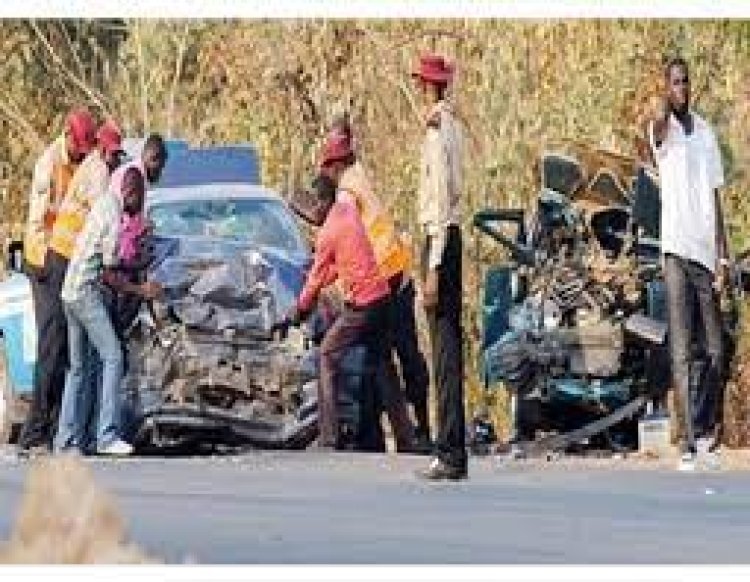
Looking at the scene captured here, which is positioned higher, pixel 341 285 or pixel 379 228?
pixel 379 228

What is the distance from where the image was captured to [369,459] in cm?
1023

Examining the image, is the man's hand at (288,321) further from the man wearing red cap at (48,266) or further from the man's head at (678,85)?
the man's head at (678,85)

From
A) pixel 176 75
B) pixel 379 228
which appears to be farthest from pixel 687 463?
pixel 176 75

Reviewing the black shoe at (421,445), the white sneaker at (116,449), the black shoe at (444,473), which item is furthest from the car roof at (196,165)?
the black shoe at (444,473)

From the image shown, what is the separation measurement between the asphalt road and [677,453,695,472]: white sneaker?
11 cm

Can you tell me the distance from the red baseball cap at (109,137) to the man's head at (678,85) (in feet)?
7.97

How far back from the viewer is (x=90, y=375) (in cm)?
1030

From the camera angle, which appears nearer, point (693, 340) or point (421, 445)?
point (421, 445)

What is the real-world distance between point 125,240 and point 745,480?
2.85 meters

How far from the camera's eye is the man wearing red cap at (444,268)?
9.77 metres

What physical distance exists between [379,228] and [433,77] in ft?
2.35

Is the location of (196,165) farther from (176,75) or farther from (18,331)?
(18,331)
